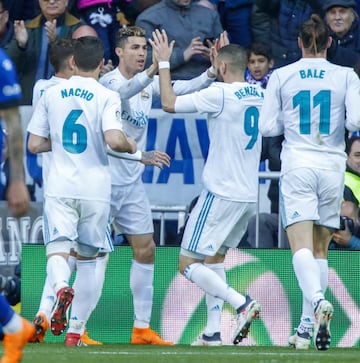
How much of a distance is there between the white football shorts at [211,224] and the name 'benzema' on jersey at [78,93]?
4.57 feet

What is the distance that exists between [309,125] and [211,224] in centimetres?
127

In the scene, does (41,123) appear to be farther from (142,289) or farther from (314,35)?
(314,35)

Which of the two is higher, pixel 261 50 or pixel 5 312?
pixel 261 50

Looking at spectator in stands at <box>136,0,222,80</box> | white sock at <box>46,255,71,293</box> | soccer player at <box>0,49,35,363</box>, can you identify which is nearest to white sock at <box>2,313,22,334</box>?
soccer player at <box>0,49,35,363</box>

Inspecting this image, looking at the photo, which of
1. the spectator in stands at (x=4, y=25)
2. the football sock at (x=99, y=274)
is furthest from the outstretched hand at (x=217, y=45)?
the spectator in stands at (x=4, y=25)

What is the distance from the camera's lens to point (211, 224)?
10.6 m

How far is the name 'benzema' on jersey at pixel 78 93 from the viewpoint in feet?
32.4

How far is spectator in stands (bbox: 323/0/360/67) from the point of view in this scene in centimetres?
1297

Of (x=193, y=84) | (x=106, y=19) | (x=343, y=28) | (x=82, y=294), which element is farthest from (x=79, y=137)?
(x=343, y=28)

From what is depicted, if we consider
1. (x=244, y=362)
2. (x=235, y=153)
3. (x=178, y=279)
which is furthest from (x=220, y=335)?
(x=244, y=362)

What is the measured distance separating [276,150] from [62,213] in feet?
9.97

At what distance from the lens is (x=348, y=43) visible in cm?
1305

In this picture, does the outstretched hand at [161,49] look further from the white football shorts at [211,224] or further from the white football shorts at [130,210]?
the white football shorts at [130,210]

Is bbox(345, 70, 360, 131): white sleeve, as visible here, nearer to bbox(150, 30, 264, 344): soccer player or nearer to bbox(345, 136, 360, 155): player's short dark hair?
bbox(150, 30, 264, 344): soccer player
